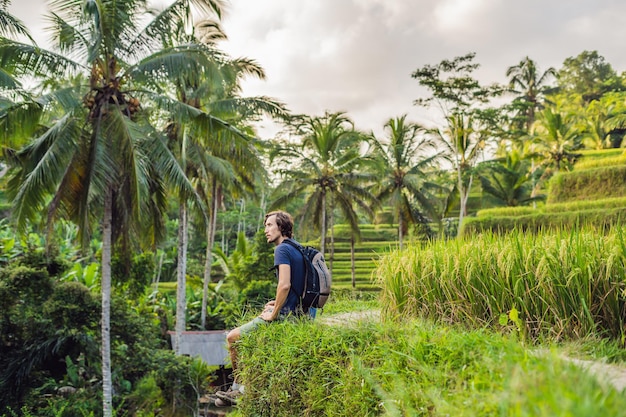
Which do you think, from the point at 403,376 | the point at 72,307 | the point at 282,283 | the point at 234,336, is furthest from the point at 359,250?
the point at 403,376

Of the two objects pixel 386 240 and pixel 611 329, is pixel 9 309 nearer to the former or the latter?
pixel 611 329

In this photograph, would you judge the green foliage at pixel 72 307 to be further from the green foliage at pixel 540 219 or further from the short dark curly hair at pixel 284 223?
the short dark curly hair at pixel 284 223

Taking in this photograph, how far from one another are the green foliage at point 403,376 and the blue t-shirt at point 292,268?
29cm

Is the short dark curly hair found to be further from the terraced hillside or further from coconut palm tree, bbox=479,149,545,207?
coconut palm tree, bbox=479,149,545,207

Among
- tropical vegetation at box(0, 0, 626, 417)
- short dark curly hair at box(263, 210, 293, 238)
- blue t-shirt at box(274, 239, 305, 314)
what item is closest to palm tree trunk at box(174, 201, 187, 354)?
tropical vegetation at box(0, 0, 626, 417)

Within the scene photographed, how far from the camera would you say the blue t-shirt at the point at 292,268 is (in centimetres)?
420

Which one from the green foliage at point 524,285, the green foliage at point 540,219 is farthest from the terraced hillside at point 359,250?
the green foliage at point 524,285

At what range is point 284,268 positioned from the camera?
13.6 feet

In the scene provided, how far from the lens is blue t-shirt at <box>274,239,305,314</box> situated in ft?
13.8

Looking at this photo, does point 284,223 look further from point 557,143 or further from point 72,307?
point 557,143

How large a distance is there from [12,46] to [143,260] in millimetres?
10427

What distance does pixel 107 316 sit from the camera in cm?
1398

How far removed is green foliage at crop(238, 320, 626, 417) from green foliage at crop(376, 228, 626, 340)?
3.41 ft

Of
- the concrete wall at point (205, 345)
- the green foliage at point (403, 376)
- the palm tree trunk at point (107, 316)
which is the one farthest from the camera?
the concrete wall at point (205, 345)
